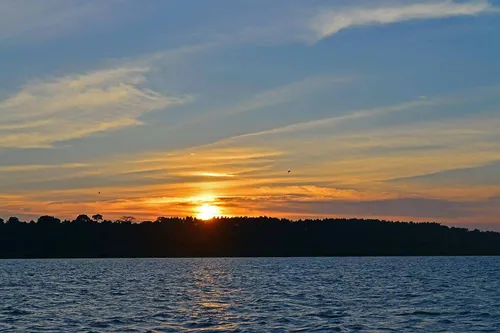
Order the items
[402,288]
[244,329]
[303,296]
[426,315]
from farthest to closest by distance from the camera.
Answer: [402,288] → [303,296] → [426,315] → [244,329]

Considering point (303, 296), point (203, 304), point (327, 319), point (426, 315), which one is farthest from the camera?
point (303, 296)

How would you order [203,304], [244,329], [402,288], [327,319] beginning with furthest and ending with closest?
[402,288] < [203,304] < [327,319] < [244,329]

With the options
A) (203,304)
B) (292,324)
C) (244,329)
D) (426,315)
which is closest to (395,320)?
(426,315)

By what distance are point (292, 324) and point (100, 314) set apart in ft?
56.4

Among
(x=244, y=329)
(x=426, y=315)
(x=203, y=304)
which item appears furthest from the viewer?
(x=203, y=304)

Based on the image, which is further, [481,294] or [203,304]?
[481,294]

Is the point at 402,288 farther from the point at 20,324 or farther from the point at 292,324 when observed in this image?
the point at 20,324

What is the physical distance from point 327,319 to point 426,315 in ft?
31.3

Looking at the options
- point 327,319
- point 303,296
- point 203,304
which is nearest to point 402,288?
point 303,296

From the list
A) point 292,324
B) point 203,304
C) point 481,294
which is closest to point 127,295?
point 203,304

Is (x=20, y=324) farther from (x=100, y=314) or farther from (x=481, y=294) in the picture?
(x=481, y=294)

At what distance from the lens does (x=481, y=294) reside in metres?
84.1

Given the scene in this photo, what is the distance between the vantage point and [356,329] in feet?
168

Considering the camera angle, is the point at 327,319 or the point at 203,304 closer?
the point at 327,319
